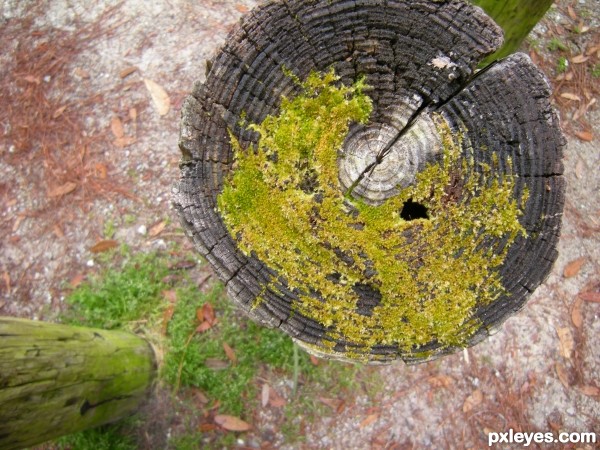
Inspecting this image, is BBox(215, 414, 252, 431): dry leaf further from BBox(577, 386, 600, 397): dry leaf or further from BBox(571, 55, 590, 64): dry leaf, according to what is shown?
BBox(571, 55, 590, 64): dry leaf

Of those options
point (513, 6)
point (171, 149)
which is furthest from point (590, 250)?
point (171, 149)

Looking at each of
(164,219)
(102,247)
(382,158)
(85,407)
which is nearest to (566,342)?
(382,158)

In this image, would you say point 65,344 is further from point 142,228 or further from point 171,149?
point 171,149

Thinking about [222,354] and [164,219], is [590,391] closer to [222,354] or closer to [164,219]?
[222,354]

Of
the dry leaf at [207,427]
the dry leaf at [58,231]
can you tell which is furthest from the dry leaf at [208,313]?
the dry leaf at [58,231]

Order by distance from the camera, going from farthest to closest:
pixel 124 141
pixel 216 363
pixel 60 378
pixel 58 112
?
Result: 1. pixel 58 112
2. pixel 124 141
3. pixel 216 363
4. pixel 60 378

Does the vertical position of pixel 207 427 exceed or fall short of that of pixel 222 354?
it falls short

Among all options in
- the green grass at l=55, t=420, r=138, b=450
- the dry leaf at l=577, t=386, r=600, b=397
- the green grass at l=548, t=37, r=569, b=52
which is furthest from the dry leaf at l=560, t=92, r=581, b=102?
the green grass at l=55, t=420, r=138, b=450
